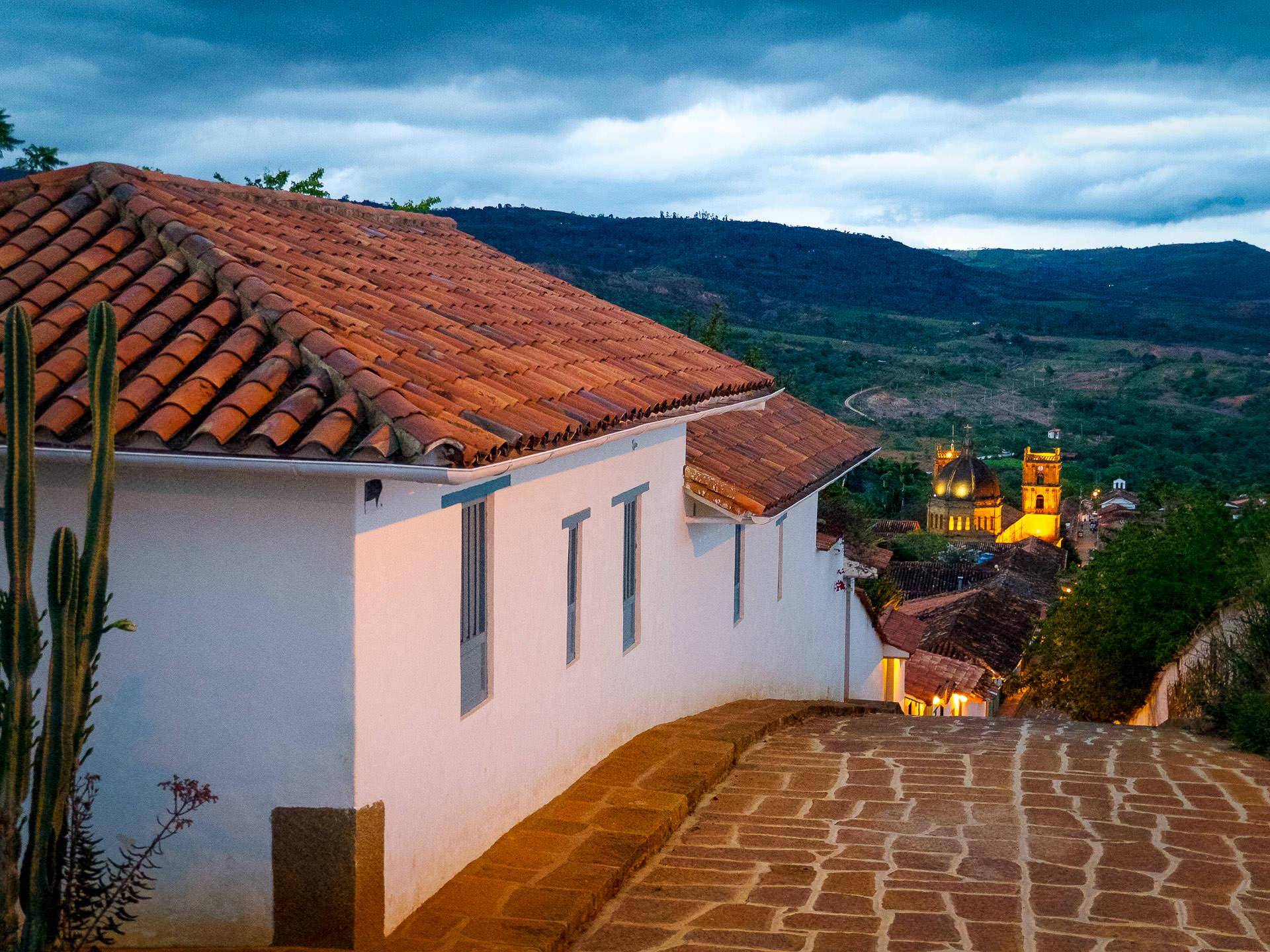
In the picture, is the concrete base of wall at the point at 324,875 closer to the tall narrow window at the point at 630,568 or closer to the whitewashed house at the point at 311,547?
the whitewashed house at the point at 311,547

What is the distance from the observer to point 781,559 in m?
13.5

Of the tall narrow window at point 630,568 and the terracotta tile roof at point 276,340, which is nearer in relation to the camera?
the terracotta tile roof at point 276,340

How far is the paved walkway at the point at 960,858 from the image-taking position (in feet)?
18.0

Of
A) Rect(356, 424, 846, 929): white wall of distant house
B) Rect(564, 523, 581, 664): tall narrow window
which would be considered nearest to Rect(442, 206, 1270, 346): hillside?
Rect(356, 424, 846, 929): white wall of distant house

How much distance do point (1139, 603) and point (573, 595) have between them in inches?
596

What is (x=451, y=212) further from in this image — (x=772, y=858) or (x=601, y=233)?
(x=772, y=858)

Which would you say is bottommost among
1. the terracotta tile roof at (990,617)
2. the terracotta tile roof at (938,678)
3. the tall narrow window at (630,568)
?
Answer: the terracotta tile roof at (990,617)

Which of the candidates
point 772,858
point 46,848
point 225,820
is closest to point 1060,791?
point 772,858

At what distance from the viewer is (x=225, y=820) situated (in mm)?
4918

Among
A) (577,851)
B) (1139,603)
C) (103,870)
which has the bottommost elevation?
(1139,603)

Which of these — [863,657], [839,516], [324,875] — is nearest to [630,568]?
[324,875]

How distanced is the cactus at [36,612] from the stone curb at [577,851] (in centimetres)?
151

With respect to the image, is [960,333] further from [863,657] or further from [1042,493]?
[863,657]

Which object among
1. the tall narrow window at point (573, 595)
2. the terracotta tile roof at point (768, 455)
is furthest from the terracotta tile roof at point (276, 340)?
the terracotta tile roof at point (768, 455)
